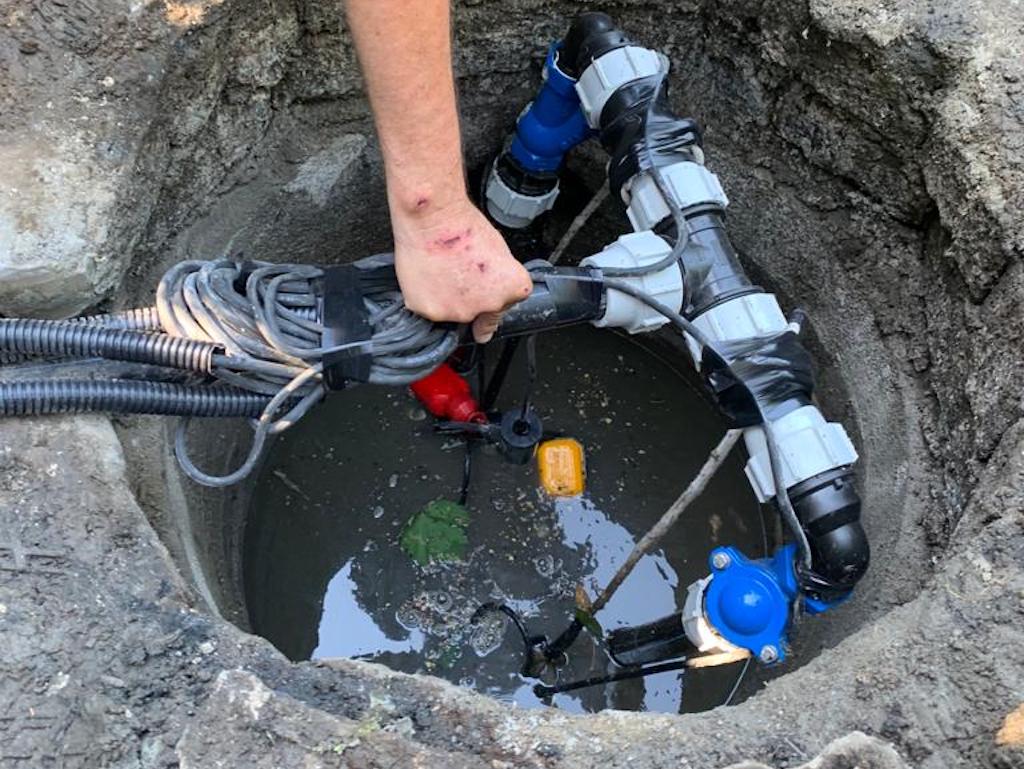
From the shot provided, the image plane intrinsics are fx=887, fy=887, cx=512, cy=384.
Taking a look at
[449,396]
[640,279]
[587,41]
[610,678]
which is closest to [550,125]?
[587,41]

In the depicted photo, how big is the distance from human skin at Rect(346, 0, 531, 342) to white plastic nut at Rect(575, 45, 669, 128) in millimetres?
480

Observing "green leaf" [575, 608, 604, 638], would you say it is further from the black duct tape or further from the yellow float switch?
the black duct tape

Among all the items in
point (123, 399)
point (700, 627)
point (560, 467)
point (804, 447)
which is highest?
point (123, 399)

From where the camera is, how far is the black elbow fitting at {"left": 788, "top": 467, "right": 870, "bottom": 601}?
4.18 ft

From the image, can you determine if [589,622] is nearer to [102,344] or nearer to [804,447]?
[804,447]

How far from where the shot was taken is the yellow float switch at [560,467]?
6.22ft

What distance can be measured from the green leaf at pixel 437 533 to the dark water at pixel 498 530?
0.06 ft

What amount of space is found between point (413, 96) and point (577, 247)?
1.13 meters

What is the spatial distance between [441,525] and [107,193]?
0.97 metres

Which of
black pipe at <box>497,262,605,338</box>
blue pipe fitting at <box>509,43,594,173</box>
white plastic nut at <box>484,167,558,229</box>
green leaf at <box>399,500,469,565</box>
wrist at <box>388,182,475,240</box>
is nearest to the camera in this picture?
wrist at <box>388,182,475,240</box>

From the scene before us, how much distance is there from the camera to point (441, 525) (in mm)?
1871

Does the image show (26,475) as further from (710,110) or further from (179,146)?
(710,110)

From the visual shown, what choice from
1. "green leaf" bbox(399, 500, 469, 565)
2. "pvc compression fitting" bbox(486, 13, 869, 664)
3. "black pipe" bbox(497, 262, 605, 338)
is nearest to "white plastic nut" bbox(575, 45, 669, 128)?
"pvc compression fitting" bbox(486, 13, 869, 664)

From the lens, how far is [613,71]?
1440 millimetres
